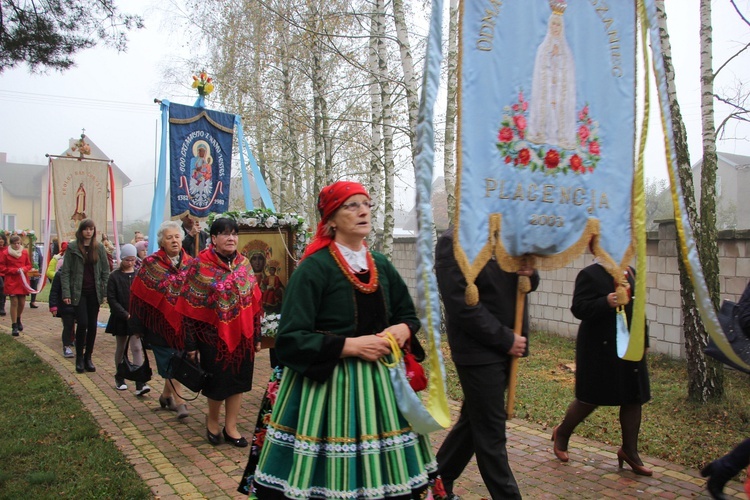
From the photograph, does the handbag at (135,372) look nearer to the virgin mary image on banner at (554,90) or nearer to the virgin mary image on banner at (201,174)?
the virgin mary image on banner at (201,174)

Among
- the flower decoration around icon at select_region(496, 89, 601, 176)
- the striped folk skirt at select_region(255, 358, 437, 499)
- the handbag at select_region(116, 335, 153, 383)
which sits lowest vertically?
the handbag at select_region(116, 335, 153, 383)

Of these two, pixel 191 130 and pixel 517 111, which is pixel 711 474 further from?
pixel 191 130

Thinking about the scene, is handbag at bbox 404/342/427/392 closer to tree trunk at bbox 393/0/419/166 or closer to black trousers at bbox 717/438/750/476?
black trousers at bbox 717/438/750/476

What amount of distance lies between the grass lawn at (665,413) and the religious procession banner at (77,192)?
7748mm

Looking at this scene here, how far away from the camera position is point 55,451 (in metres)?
5.18

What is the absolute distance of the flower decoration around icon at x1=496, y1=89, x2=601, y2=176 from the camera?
3066mm

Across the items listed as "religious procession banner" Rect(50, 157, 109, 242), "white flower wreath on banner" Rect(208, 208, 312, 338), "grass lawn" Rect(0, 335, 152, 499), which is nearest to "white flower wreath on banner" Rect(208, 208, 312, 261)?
"white flower wreath on banner" Rect(208, 208, 312, 338)

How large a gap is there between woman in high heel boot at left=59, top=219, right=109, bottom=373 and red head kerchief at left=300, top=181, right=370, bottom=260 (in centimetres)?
581

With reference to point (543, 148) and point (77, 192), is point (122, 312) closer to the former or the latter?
point (543, 148)

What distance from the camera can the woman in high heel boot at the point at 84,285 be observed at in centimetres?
815

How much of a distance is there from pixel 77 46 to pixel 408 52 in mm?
5246

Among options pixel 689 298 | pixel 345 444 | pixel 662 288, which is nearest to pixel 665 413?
pixel 689 298

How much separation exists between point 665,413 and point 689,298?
3.72 ft

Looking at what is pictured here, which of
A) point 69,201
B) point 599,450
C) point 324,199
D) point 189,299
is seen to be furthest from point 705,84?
point 69,201
